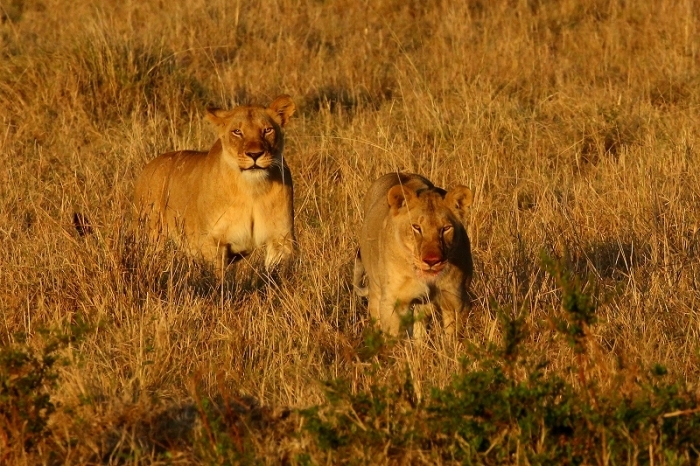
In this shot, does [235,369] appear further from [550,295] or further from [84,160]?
[84,160]

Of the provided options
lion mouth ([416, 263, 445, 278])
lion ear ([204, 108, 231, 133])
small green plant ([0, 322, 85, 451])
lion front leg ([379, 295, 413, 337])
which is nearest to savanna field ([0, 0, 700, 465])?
small green plant ([0, 322, 85, 451])

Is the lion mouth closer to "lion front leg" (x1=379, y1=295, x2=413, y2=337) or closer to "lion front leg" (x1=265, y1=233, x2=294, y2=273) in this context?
"lion front leg" (x1=379, y1=295, x2=413, y2=337)

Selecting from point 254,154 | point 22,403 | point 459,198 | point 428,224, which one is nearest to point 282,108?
point 254,154

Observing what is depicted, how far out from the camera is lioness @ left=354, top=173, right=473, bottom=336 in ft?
17.3

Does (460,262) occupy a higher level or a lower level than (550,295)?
higher

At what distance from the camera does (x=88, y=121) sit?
9672 mm

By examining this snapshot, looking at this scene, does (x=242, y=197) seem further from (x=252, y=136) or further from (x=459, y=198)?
(x=459, y=198)

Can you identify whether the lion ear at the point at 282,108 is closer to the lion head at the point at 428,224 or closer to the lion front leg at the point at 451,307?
the lion head at the point at 428,224

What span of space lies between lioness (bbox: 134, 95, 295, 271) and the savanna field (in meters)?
0.21

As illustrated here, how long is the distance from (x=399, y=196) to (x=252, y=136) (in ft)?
5.94

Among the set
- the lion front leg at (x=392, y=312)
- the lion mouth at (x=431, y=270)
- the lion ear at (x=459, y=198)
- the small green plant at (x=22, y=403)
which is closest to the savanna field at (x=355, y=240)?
the small green plant at (x=22, y=403)

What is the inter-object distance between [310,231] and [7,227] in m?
1.76

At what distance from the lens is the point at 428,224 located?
17.3ft

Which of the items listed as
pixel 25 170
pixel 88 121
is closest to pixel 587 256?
pixel 25 170
